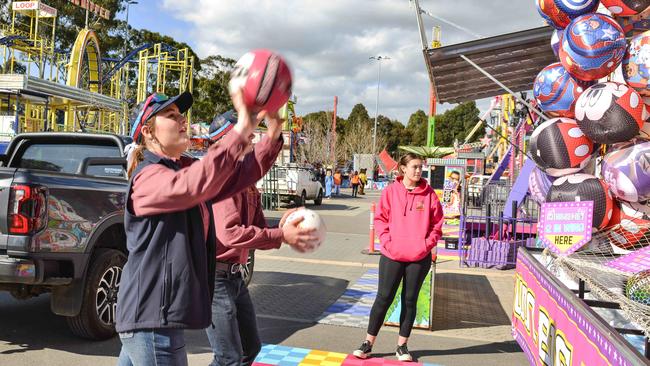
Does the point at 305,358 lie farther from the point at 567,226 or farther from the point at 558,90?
the point at 558,90

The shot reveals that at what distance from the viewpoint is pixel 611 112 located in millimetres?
4684

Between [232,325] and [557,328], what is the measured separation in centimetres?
202

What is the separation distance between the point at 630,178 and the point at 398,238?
195 cm

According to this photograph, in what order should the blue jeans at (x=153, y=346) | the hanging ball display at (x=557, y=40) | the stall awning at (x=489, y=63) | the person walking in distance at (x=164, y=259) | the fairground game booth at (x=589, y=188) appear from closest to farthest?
the person walking in distance at (x=164, y=259) → the blue jeans at (x=153, y=346) → the fairground game booth at (x=589, y=188) → the hanging ball display at (x=557, y=40) → the stall awning at (x=489, y=63)

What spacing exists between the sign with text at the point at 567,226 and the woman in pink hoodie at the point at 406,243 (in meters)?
0.90

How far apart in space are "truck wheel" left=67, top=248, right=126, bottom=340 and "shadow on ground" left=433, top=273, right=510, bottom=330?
341 centimetres

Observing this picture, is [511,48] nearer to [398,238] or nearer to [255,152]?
[398,238]

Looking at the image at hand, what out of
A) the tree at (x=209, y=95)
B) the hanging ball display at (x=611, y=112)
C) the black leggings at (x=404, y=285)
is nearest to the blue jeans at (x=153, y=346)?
the black leggings at (x=404, y=285)

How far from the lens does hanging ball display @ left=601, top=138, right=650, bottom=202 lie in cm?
452

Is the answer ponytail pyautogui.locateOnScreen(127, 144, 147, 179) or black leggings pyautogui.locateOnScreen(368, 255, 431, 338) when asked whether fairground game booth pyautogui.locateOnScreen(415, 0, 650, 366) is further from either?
ponytail pyautogui.locateOnScreen(127, 144, 147, 179)

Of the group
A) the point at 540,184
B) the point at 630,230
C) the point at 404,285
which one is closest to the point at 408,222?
Result: the point at 404,285

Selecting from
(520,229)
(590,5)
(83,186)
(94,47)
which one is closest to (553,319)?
(590,5)

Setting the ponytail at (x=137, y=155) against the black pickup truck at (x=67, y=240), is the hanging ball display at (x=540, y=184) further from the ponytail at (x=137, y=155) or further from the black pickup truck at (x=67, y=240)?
the ponytail at (x=137, y=155)

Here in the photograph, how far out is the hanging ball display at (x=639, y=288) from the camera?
3314 mm
